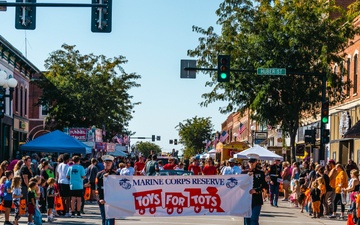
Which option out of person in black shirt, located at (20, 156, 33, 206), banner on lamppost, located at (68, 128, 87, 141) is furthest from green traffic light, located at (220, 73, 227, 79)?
banner on lamppost, located at (68, 128, 87, 141)

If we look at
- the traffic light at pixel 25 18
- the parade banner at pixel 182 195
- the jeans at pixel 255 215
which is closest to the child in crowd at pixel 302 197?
the parade banner at pixel 182 195

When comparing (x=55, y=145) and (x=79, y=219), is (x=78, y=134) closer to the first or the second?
(x=55, y=145)

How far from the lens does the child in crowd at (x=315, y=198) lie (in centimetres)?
2436

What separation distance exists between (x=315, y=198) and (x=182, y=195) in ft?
29.6

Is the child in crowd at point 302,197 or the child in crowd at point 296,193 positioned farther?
the child in crowd at point 296,193

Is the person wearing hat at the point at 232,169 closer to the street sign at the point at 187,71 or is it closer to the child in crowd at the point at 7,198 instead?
the street sign at the point at 187,71

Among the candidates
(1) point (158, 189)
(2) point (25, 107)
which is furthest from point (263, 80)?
(2) point (25, 107)

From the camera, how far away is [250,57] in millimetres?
35688

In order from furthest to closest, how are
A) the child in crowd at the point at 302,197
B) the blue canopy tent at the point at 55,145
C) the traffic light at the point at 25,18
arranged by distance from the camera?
1. the blue canopy tent at the point at 55,145
2. the child in crowd at the point at 302,197
3. the traffic light at the point at 25,18

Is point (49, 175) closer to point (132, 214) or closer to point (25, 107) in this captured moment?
point (132, 214)

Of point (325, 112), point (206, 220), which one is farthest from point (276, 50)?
point (206, 220)

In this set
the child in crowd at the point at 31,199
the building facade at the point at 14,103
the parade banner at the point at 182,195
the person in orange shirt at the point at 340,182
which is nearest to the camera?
the parade banner at the point at 182,195

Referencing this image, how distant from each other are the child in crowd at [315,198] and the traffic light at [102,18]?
950 centimetres

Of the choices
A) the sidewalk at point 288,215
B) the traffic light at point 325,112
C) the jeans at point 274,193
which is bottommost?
the sidewalk at point 288,215
